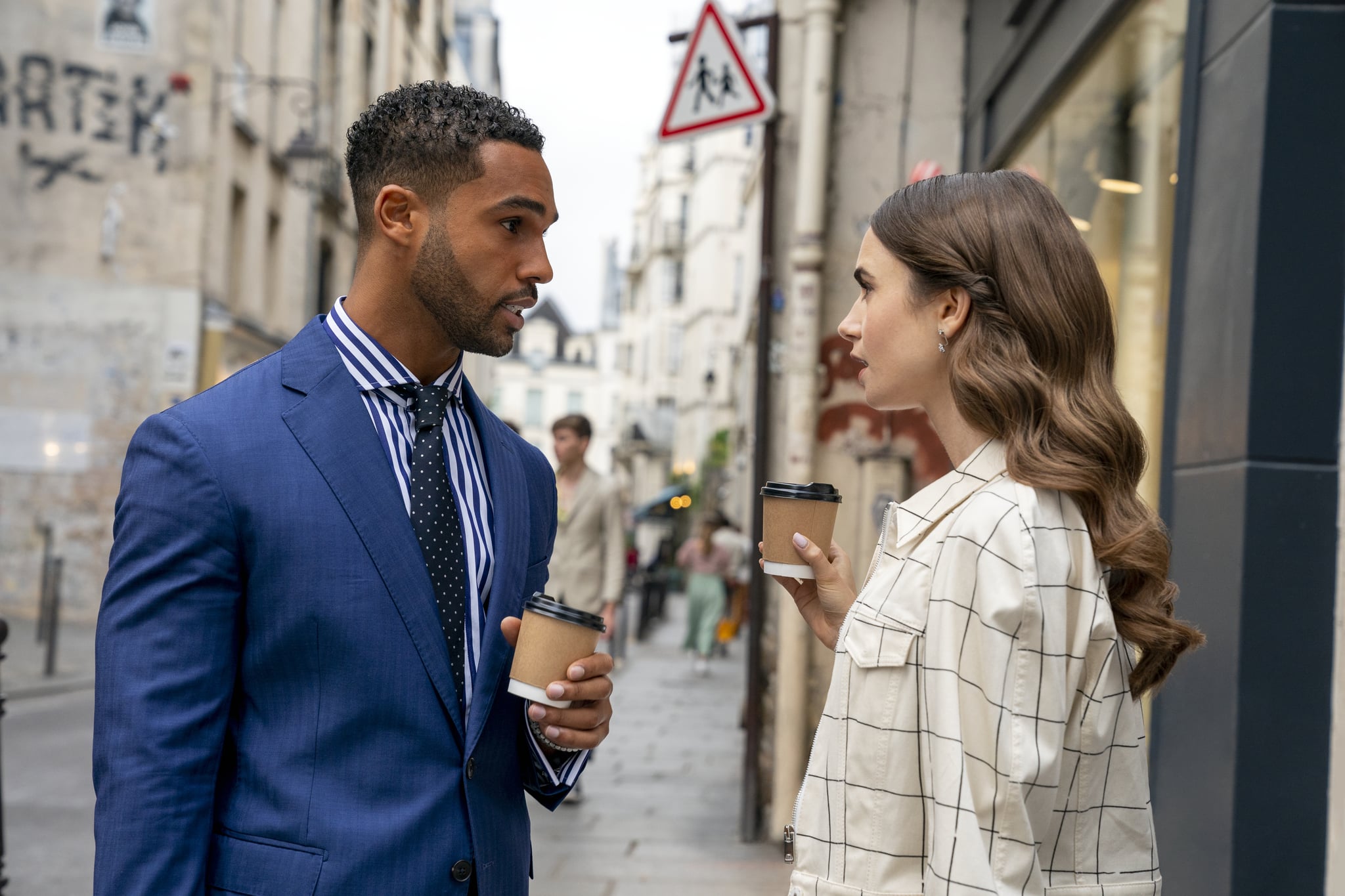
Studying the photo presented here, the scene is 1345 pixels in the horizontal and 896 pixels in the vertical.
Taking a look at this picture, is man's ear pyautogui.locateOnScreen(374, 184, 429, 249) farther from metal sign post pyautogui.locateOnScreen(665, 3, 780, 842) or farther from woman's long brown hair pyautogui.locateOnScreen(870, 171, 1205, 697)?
metal sign post pyautogui.locateOnScreen(665, 3, 780, 842)

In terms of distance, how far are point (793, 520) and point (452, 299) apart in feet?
2.16

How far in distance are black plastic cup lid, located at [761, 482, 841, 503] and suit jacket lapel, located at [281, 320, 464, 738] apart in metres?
0.59

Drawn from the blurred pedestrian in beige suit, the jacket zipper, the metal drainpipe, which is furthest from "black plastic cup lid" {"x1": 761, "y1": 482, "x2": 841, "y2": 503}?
the blurred pedestrian in beige suit

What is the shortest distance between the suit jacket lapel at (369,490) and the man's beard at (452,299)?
0.62ft

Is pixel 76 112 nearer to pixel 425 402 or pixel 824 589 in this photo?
pixel 425 402

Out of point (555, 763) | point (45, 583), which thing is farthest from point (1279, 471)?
point (45, 583)

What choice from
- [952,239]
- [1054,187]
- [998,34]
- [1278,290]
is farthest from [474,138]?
[998,34]

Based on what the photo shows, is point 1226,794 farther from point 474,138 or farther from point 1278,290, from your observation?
point 474,138

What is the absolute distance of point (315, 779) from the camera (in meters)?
1.72

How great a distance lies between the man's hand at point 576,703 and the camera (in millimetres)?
1860

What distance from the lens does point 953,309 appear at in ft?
5.94

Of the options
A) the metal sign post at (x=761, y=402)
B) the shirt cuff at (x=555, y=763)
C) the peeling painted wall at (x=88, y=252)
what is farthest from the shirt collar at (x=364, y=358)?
the peeling painted wall at (x=88, y=252)

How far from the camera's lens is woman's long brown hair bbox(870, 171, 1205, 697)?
169cm

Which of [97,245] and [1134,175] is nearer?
[1134,175]
